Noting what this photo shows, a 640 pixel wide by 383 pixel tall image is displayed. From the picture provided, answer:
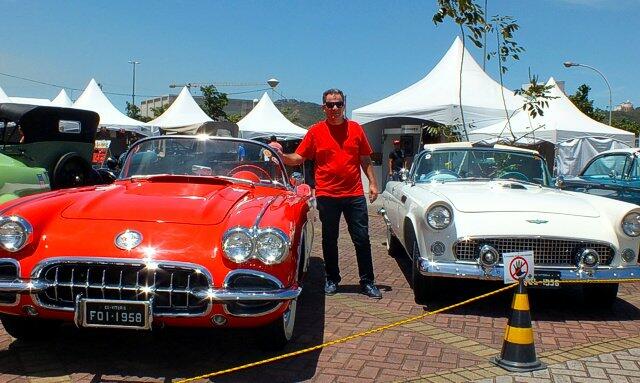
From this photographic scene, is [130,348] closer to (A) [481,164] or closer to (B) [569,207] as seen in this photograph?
(B) [569,207]

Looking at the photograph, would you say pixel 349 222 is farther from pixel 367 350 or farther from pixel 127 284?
pixel 127 284

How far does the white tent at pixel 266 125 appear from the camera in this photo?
Result: 73.9ft

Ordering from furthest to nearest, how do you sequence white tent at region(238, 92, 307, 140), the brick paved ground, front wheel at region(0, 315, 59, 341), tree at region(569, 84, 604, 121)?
tree at region(569, 84, 604, 121), white tent at region(238, 92, 307, 140), front wheel at region(0, 315, 59, 341), the brick paved ground

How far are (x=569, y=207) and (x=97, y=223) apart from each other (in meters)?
3.69

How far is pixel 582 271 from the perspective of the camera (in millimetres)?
4625

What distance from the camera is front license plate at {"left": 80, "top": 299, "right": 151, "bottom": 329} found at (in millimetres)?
3184

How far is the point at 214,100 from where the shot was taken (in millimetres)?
37000

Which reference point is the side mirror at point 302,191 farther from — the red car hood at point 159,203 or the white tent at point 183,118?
the white tent at point 183,118

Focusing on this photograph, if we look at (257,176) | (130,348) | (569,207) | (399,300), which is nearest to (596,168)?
(569,207)

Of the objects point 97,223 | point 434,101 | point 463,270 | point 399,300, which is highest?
point 434,101

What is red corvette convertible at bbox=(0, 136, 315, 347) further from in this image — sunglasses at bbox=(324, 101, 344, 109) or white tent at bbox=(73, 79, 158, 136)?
white tent at bbox=(73, 79, 158, 136)

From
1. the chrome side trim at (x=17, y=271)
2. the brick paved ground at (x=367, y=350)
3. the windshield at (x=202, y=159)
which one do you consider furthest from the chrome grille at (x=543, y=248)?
the chrome side trim at (x=17, y=271)

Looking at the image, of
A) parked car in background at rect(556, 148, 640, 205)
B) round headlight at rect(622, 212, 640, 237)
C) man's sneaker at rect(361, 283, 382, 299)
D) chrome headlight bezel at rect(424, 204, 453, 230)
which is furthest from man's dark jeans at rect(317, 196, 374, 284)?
parked car in background at rect(556, 148, 640, 205)

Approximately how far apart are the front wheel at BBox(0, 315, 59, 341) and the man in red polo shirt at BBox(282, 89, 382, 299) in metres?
2.37
